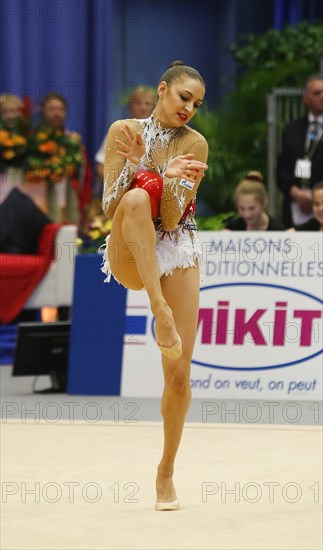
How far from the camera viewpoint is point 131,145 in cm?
419

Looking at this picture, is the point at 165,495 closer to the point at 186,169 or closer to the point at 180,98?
the point at 186,169

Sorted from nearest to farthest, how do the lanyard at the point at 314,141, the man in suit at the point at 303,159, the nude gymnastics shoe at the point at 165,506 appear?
the nude gymnastics shoe at the point at 165,506, the man in suit at the point at 303,159, the lanyard at the point at 314,141

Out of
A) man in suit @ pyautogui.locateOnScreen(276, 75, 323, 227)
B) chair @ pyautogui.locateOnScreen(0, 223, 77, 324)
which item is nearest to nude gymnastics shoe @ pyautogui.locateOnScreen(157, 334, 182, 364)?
chair @ pyautogui.locateOnScreen(0, 223, 77, 324)

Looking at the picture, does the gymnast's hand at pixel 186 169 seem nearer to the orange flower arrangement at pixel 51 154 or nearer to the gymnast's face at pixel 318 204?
the gymnast's face at pixel 318 204

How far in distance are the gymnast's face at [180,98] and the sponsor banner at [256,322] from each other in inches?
111

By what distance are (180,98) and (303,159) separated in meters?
4.81

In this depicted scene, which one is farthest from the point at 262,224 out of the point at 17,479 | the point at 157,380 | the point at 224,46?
the point at 224,46

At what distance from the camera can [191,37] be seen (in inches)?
478

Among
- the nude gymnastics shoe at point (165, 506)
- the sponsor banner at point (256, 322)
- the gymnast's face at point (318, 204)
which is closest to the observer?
the nude gymnastics shoe at point (165, 506)

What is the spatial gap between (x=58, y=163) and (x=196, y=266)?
480cm

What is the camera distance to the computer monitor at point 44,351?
24.0ft

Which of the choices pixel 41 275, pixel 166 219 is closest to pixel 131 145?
pixel 166 219

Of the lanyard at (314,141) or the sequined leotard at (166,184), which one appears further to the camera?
the lanyard at (314,141)

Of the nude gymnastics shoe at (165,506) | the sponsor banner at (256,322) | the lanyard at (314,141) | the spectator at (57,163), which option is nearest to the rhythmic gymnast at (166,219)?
the nude gymnastics shoe at (165,506)
